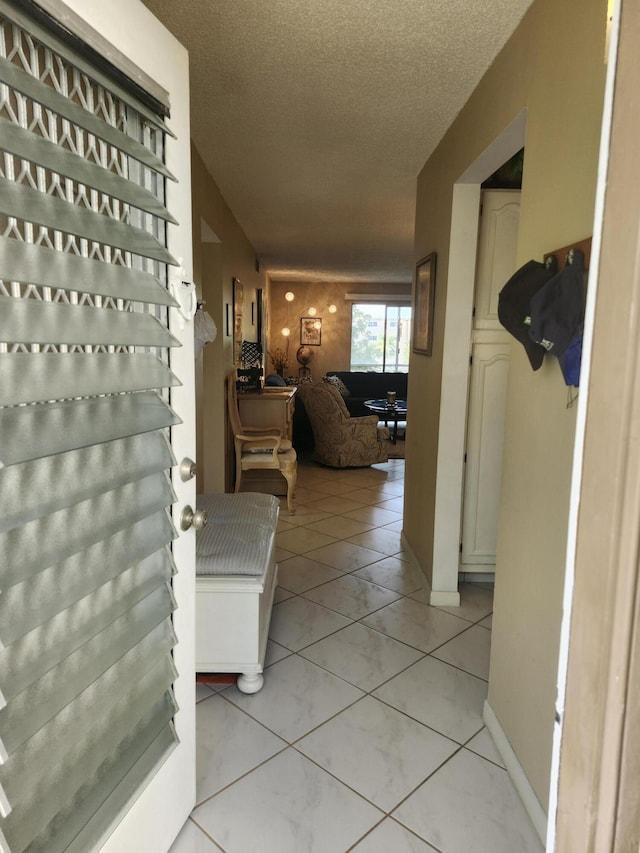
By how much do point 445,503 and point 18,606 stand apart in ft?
7.76

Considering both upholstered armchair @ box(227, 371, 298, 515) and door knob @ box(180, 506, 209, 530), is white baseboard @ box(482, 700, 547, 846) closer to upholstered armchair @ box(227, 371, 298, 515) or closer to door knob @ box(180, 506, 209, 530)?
door knob @ box(180, 506, 209, 530)

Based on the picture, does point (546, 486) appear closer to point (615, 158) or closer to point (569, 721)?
point (569, 721)

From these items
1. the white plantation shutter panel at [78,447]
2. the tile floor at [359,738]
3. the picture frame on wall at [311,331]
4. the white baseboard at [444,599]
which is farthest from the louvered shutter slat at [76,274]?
the picture frame on wall at [311,331]

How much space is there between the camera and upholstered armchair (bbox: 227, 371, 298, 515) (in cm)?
463

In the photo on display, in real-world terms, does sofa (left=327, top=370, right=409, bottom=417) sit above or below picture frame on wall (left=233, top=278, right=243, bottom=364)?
below

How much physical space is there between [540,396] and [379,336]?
9184 millimetres

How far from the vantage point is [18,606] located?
896mm

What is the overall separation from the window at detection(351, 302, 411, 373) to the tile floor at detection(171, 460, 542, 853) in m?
7.74

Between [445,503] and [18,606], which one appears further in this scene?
[445,503]

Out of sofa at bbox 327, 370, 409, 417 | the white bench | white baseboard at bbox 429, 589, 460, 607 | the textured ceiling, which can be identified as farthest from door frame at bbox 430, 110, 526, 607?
sofa at bbox 327, 370, 409, 417

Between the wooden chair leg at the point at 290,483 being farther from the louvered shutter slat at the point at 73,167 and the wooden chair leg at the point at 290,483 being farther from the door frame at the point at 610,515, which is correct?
the door frame at the point at 610,515

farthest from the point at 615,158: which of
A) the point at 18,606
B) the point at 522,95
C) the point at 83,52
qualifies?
the point at 522,95

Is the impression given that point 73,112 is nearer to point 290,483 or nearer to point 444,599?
point 444,599

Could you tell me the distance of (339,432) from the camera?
6250mm
